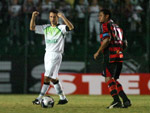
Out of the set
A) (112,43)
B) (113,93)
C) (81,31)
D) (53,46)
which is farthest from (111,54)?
(81,31)

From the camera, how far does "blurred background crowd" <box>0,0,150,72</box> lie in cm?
1505

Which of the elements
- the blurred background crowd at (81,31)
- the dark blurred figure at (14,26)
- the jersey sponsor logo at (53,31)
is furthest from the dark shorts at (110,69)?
the dark blurred figure at (14,26)

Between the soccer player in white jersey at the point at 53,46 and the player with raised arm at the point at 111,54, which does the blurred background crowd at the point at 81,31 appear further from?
the player with raised arm at the point at 111,54

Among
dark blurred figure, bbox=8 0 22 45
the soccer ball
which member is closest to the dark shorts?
the soccer ball

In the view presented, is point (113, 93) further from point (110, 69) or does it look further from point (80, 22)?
point (80, 22)

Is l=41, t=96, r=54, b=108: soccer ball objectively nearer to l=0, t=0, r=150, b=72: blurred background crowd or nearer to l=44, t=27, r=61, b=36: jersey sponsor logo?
l=44, t=27, r=61, b=36: jersey sponsor logo

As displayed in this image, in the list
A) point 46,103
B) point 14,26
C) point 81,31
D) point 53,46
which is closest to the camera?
point 46,103

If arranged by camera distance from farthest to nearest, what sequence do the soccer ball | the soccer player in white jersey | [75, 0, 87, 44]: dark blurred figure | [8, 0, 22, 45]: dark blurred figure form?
[75, 0, 87, 44]: dark blurred figure
[8, 0, 22, 45]: dark blurred figure
the soccer player in white jersey
the soccer ball

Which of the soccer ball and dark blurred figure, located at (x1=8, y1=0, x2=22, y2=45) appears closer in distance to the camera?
the soccer ball

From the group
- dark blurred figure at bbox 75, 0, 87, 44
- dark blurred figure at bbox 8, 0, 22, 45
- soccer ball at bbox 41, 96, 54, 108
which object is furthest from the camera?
A: dark blurred figure at bbox 75, 0, 87, 44

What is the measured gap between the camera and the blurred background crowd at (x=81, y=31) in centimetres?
1505

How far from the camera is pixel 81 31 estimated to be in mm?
15156

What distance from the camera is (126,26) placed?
49.7ft

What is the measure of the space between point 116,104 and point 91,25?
273 inches
